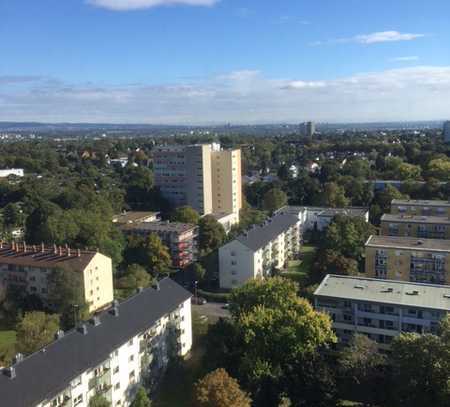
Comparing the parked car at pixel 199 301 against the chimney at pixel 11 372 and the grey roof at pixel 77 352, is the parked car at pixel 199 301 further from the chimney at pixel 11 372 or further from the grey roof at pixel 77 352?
the chimney at pixel 11 372

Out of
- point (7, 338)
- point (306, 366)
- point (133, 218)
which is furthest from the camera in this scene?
point (133, 218)

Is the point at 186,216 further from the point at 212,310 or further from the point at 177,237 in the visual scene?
the point at 212,310

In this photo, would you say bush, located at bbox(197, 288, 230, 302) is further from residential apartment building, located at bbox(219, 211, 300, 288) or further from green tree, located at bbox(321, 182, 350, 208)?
green tree, located at bbox(321, 182, 350, 208)

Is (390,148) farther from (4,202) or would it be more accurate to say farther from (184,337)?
(184,337)

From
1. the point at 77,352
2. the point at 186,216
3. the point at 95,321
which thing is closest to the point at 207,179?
the point at 186,216

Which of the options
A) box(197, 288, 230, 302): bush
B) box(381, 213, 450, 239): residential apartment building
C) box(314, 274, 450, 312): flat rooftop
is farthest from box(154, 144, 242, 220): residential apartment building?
box(314, 274, 450, 312): flat rooftop

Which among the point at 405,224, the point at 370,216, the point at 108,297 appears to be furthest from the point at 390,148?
the point at 108,297
